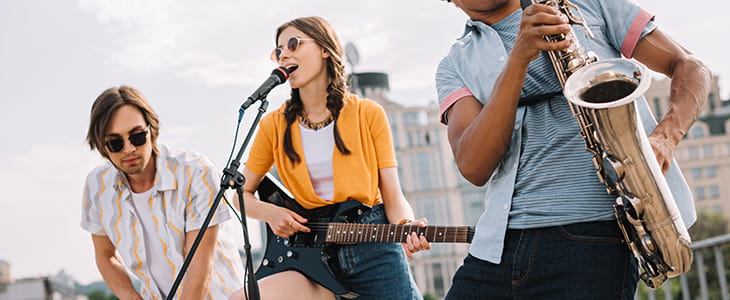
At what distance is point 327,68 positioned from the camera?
3711mm

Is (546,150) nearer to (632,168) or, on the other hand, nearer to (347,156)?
(632,168)

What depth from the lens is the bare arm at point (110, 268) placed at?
3598 mm

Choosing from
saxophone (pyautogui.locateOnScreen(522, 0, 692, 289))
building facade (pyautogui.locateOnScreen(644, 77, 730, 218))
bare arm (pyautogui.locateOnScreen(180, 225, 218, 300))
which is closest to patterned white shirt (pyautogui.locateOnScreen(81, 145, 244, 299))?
bare arm (pyautogui.locateOnScreen(180, 225, 218, 300))

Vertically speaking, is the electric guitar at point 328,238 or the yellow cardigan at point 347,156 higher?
the yellow cardigan at point 347,156

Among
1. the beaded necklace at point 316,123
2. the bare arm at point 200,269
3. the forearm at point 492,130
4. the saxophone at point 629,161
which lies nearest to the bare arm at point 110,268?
the bare arm at point 200,269

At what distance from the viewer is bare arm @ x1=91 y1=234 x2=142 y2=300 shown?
3598 mm

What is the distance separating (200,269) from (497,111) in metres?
1.87

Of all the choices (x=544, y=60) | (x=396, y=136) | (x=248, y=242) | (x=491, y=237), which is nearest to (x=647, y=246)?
(x=491, y=237)

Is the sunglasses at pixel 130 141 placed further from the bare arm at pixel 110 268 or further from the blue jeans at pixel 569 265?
the blue jeans at pixel 569 265

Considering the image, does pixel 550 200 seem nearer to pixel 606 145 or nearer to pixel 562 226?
pixel 562 226

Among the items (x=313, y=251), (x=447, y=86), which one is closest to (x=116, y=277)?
(x=313, y=251)

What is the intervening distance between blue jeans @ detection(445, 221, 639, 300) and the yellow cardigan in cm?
148

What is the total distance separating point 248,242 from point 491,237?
114 cm

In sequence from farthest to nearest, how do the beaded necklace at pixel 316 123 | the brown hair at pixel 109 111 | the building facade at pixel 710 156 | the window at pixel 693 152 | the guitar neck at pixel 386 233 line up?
the window at pixel 693 152 → the building facade at pixel 710 156 → the beaded necklace at pixel 316 123 → the brown hair at pixel 109 111 → the guitar neck at pixel 386 233
